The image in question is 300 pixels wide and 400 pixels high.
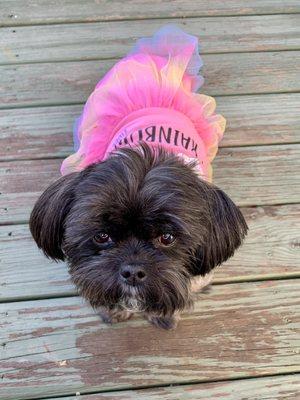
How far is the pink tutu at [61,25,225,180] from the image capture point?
5.71ft

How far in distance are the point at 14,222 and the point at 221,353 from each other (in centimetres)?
87

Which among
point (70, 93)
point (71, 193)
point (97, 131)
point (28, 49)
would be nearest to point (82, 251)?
point (71, 193)

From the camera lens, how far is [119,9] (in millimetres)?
2598

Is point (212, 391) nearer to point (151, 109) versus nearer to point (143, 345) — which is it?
point (143, 345)

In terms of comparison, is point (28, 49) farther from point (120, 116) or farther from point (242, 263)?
point (242, 263)

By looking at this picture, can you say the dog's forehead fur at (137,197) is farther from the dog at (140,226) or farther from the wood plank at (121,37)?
the wood plank at (121,37)

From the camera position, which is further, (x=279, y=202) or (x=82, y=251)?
(x=279, y=202)

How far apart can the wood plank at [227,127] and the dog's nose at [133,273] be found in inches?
36.1

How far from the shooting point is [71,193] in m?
1.39

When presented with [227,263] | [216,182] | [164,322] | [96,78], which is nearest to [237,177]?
[216,182]

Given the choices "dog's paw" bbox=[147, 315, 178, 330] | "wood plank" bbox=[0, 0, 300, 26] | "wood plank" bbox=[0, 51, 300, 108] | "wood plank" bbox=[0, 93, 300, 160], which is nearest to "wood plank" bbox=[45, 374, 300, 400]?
"dog's paw" bbox=[147, 315, 178, 330]

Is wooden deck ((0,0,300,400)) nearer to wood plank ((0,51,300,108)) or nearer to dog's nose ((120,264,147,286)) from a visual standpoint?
wood plank ((0,51,300,108))

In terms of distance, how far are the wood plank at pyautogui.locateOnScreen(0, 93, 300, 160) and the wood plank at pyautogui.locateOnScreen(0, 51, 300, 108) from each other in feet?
0.18

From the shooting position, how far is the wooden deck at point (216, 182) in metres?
1.67
